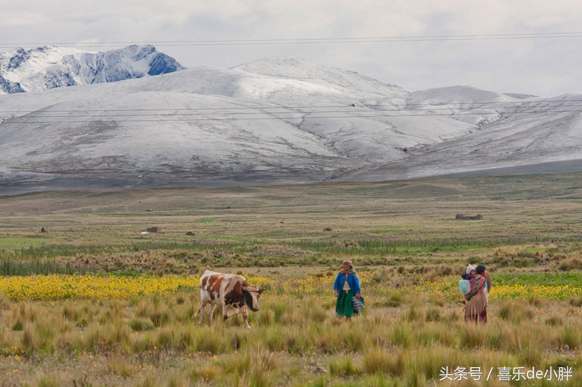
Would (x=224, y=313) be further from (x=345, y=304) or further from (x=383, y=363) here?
(x=383, y=363)

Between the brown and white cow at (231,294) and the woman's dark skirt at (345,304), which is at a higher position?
the brown and white cow at (231,294)

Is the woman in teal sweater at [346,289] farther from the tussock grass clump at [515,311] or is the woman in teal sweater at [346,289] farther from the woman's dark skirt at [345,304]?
the tussock grass clump at [515,311]

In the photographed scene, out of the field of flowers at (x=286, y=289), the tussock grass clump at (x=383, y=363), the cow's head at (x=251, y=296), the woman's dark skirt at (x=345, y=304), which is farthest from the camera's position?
the field of flowers at (x=286, y=289)

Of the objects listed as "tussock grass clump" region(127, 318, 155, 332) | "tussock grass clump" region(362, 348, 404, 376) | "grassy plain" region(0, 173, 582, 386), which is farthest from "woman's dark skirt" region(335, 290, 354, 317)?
"tussock grass clump" region(362, 348, 404, 376)

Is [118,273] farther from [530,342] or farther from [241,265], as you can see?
[530,342]

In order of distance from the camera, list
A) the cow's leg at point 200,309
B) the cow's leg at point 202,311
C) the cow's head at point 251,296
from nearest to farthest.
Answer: the cow's head at point 251,296
the cow's leg at point 202,311
the cow's leg at point 200,309

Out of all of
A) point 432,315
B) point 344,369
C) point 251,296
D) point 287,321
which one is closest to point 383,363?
point 344,369

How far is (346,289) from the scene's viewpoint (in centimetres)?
1398

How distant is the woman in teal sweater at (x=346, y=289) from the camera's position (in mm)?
13820

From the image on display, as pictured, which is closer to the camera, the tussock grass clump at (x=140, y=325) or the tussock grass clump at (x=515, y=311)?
the tussock grass clump at (x=140, y=325)

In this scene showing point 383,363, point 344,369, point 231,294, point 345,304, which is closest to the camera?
point 383,363

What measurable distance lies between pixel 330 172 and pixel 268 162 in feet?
75.4

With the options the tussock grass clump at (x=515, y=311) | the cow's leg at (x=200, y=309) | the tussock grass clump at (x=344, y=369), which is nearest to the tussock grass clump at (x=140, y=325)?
the cow's leg at (x=200, y=309)

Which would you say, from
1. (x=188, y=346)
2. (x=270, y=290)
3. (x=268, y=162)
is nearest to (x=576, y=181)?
(x=268, y=162)
